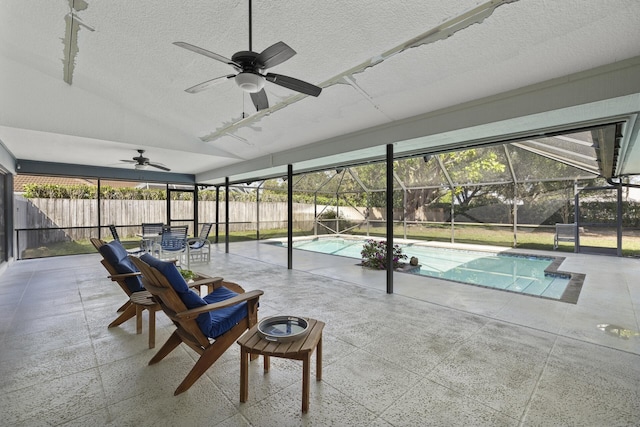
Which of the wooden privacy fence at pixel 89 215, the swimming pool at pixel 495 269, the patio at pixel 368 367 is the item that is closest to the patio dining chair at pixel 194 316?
the patio at pixel 368 367

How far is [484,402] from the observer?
1.85m

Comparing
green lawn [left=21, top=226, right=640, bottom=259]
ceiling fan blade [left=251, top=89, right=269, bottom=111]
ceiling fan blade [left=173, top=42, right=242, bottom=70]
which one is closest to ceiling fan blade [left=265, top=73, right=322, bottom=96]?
ceiling fan blade [left=173, top=42, right=242, bottom=70]

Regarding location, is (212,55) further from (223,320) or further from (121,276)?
(121,276)

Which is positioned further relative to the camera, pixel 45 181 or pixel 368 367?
pixel 45 181

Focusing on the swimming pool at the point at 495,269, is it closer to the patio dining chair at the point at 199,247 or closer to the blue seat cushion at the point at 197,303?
the patio dining chair at the point at 199,247

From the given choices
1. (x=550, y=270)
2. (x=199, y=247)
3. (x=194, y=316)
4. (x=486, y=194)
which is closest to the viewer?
(x=194, y=316)

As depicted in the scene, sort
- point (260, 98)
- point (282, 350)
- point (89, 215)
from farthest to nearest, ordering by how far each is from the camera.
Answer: point (89, 215), point (260, 98), point (282, 350)

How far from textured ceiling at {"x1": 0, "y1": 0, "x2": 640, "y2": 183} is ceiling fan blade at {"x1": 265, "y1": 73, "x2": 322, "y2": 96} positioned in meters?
0.73

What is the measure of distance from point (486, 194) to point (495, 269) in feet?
13.0

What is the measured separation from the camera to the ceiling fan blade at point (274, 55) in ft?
6.39

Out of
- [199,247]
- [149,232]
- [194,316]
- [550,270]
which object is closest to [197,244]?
[199,247]

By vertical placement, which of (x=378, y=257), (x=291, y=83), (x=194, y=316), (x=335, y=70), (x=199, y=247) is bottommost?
(x=378, y=257)

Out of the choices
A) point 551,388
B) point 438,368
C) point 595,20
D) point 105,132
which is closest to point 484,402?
point 438,368

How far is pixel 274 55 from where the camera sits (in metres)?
2.03
